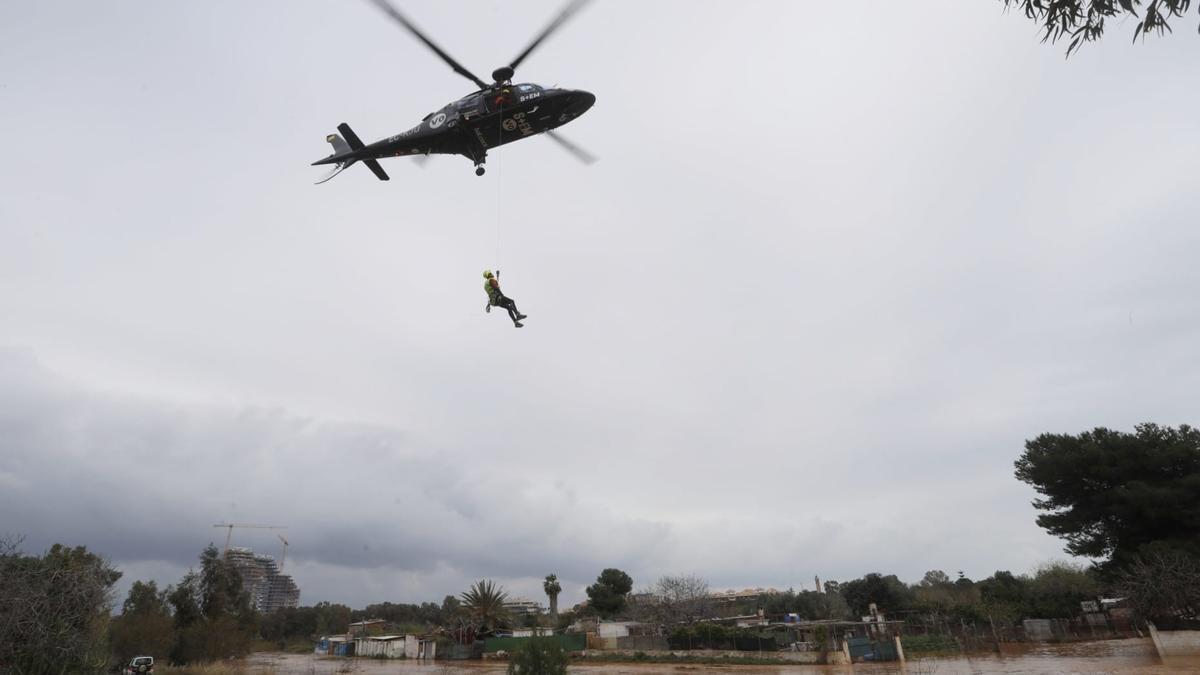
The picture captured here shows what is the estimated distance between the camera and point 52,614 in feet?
47.6

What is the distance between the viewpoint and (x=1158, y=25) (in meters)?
Answer: 7.46

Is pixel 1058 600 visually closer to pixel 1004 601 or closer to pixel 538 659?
pixel 1004 601

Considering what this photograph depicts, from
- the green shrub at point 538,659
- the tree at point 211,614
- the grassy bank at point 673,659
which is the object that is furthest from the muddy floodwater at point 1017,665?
→ the green shrub at point 538,659

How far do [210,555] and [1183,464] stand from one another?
59.9 m

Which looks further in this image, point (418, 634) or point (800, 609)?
point (800, 609)

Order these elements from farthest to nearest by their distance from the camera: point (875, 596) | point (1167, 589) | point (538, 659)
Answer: point (875, 596) → point (1167, 589) → point (538, 659)

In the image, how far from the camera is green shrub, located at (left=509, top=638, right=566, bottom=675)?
1260 cm

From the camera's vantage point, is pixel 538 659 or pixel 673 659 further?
pixel 673 659

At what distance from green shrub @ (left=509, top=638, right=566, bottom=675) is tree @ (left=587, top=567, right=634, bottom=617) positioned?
55.0 meters

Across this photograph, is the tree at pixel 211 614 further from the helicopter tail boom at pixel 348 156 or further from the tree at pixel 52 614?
the helicopter tail boom at pixel 348 156

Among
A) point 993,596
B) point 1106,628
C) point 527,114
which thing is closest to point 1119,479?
point 1106,628

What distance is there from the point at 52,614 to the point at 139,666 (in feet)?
53.7

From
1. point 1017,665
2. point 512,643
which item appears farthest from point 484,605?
point 1017,665

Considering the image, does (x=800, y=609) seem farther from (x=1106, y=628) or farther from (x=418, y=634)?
(x=418, y=634)
